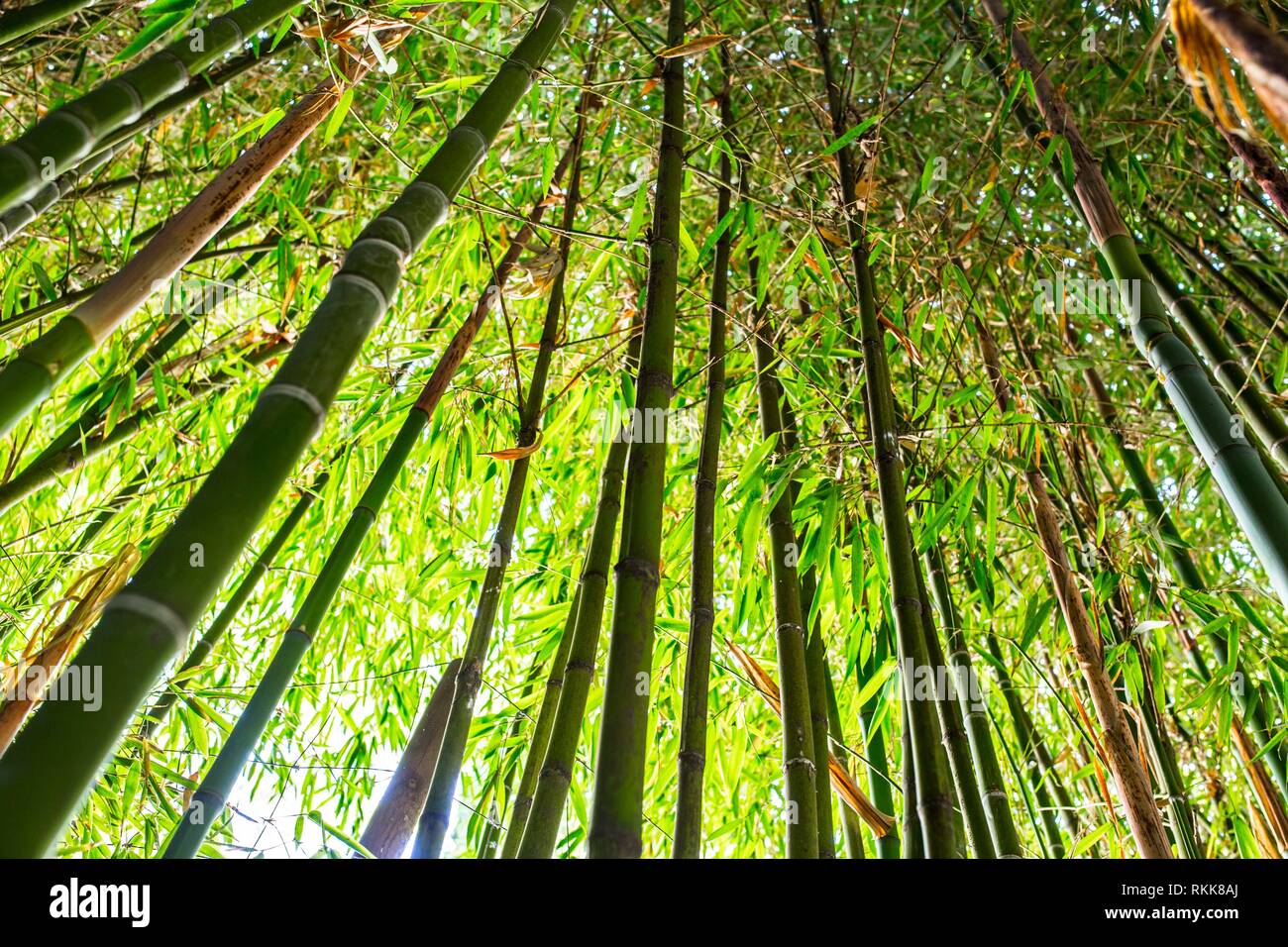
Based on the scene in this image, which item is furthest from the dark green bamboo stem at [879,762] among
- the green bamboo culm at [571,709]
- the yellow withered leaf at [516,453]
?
the yellow withered leaf at [516,453]

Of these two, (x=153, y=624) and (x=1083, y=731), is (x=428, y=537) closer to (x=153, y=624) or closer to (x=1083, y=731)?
(x=1083, y=731)

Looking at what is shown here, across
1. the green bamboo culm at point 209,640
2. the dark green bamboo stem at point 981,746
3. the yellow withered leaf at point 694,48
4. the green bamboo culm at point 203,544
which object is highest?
the yellow withered leaf at point 694,48

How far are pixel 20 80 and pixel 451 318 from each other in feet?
3.89

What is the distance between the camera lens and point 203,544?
1.86ft

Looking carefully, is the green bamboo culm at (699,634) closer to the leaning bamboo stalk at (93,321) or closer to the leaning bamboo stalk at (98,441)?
the leaning bamboo stalk at (93,321)

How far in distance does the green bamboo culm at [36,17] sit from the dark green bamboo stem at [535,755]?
1.15 m

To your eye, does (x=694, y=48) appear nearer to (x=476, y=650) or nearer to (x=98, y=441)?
(x=476, y=650)

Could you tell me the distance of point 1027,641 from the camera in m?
1.79

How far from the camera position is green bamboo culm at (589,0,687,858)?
2.38 feet

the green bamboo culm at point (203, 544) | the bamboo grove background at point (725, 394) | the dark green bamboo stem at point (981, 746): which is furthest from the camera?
the bamboo grove background at point (725, 394)

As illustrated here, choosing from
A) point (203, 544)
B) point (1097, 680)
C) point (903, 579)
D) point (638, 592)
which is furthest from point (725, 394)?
point (203, 544)

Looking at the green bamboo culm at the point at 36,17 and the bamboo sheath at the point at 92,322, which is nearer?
the bamboo sheath at the point at 92,322

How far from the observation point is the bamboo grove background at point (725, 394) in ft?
5.18

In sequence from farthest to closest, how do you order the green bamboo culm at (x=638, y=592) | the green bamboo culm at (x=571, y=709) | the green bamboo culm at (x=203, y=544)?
the green bamboo culm at (x=571, y=709) < the green bamboo culm at (x=638, y=592) < the green bamboo culm at (x=203, y=544)
